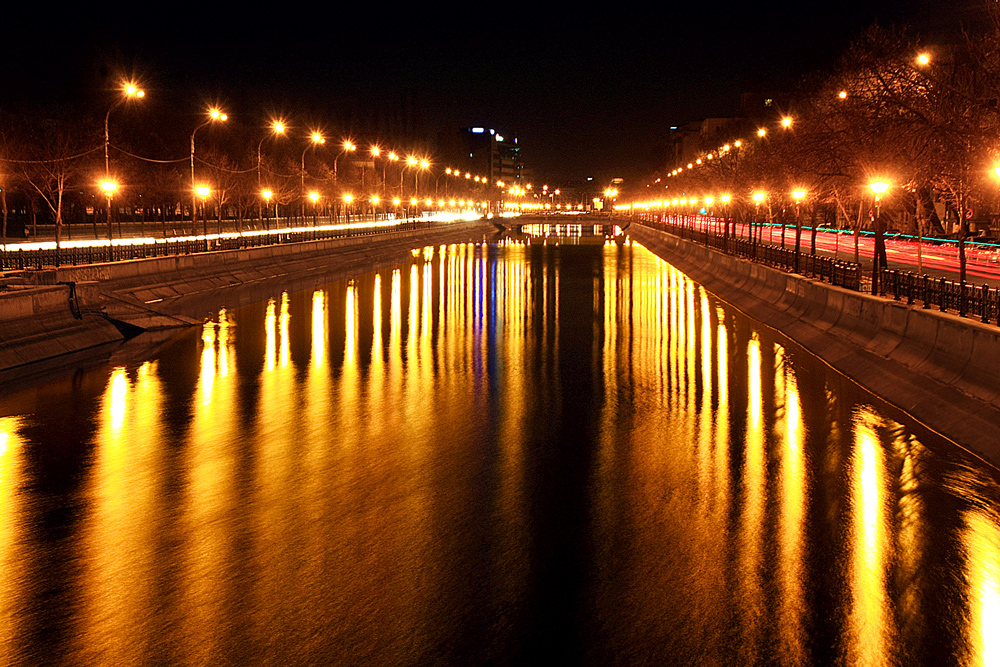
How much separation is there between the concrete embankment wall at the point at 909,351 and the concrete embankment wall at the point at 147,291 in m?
18.1

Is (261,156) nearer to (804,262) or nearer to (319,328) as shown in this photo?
(319,328)

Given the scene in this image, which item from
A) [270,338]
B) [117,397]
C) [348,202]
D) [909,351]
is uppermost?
[348,202]

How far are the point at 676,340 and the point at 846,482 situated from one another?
14010 mm

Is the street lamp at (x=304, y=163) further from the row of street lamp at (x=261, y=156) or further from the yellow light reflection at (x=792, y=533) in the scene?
the yellow light reflection at (x=792, y=533)

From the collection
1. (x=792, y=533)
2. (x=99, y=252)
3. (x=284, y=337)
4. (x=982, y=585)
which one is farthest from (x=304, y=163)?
(x=982, y=585)

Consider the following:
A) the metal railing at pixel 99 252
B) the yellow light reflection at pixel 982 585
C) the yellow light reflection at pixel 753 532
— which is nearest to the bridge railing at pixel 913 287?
the yellow light reflection at pixel 753 532

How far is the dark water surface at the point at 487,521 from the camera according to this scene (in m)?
7.21

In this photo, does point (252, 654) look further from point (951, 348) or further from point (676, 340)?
point (676, 340)

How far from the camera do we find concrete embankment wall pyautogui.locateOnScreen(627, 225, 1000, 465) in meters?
13.8

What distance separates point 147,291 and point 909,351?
25262mm

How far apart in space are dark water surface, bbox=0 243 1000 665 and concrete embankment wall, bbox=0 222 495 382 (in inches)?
144

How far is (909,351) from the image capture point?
57.2ft

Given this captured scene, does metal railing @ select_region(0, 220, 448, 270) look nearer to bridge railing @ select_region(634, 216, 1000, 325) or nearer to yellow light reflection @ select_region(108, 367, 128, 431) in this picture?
yellow light reflection @ select_region(108, 367, 128, 431)

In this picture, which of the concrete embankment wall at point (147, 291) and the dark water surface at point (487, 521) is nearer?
the dark water surface at point (487, 521)
